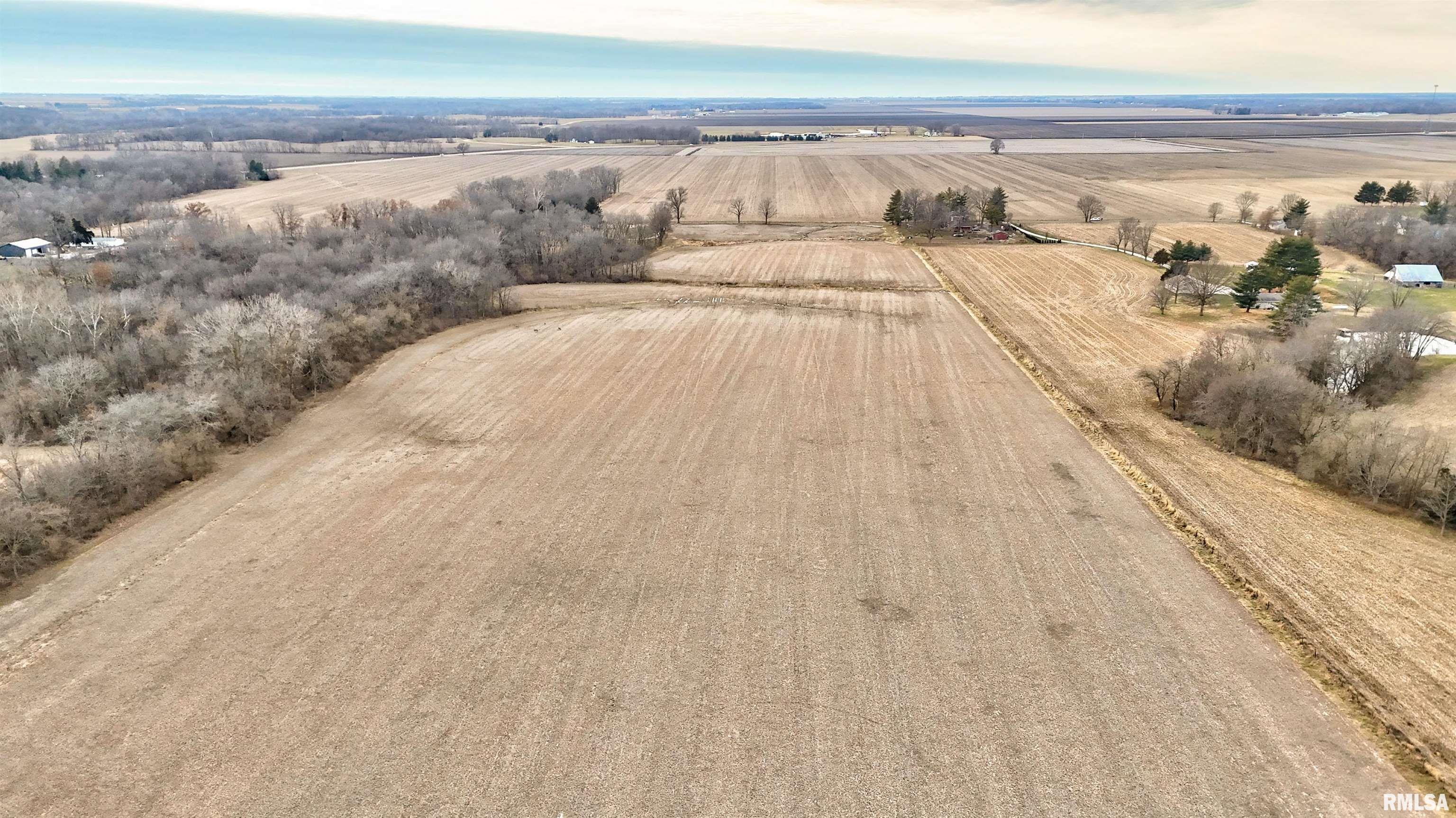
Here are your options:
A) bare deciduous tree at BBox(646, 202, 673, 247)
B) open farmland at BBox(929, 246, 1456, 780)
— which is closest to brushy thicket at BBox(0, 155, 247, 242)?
bare deciduous tree at BBox(646, 202, 673, 247)

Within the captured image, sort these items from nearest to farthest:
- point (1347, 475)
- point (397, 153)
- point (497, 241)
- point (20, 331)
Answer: point (1347, 475) → point (20, 331) → point (497, 241) → point (397, 153)

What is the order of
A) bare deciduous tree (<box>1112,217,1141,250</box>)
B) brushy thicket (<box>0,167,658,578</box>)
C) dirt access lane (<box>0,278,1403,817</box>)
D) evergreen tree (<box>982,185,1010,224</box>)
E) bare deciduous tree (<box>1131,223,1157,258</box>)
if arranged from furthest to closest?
evergreen tree (<box>982,185,1010,224</box>)
bare deciduous tree (<box>1112,217,1141,250</box>)
bare deciduous tree (<box>1131,223,1157,258</box>)
brushy thicket (<box>0,167,658,578</box>)
dirt access lane (<box>0,278,1403,817</box>)

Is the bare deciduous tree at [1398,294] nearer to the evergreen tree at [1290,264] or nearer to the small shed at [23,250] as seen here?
the evergreen tree at [1290,264]

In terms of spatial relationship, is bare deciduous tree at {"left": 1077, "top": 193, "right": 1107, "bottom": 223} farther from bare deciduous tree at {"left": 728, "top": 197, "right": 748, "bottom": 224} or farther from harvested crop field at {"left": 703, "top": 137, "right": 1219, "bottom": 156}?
harvested crop field at {"left": 703, "top": 137, "right": 1219, "bottom": 156}

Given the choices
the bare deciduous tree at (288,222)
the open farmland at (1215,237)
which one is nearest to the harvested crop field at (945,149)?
the open farmland at (1215,237)

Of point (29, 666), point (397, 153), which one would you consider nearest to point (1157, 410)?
point (29, 666)

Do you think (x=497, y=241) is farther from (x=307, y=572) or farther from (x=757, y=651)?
(x=757, y=651)
